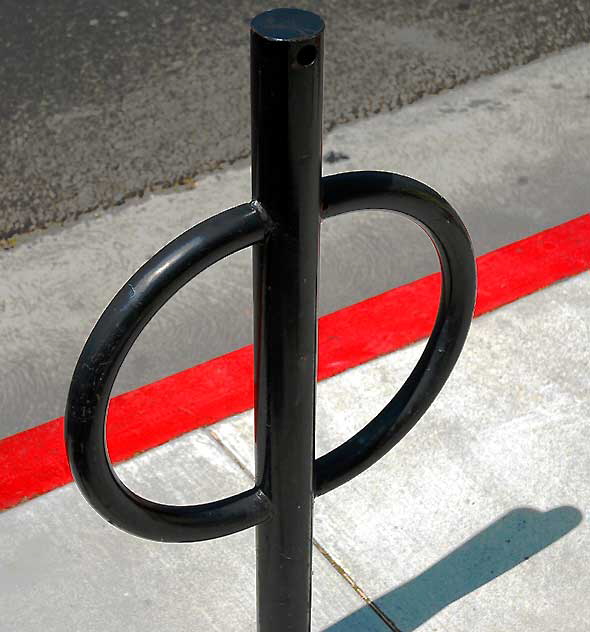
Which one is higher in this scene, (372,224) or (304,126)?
(304,126)

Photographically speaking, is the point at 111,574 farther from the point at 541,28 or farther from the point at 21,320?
the point at 541,28

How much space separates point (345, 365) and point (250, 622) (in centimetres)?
99

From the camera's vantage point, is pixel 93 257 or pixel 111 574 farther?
pixel 93 257

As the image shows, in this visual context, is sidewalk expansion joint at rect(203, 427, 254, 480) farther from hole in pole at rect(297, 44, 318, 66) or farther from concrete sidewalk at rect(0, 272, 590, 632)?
hole in pole at rect(297, 44, 318, 66)

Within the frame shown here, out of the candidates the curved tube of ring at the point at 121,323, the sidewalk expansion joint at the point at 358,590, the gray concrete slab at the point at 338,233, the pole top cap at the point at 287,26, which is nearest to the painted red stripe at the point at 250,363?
the gray concrete slab at the point at 338,233

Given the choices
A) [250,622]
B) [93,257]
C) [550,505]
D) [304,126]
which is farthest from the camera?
[93,257]

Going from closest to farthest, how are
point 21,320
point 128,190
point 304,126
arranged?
point 304,126
point 21,320
point 128,190

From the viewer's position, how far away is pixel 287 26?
5.22 feet

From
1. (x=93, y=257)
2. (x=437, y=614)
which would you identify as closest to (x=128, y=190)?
(x=93, y=257)

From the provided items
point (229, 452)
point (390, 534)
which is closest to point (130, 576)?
point (229, 452)

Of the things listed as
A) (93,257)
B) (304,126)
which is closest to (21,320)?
(93,257)

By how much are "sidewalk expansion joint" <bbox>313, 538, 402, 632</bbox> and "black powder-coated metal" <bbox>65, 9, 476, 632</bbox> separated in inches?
16.0

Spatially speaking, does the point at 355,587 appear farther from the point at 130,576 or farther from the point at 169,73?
the point at 169,73

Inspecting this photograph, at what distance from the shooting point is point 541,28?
5.73 m
